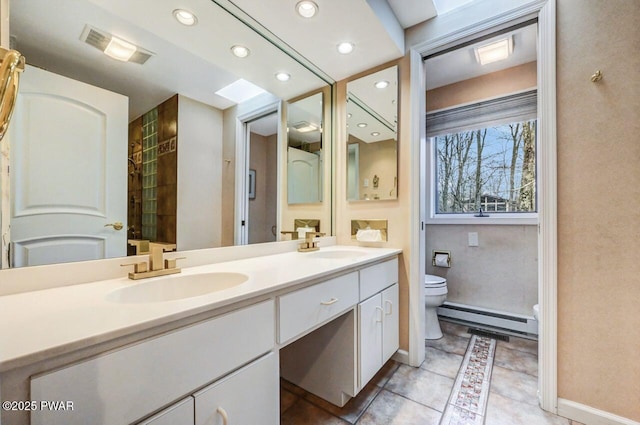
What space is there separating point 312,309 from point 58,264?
0.87 metres

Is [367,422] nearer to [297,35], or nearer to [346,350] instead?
[346,350]

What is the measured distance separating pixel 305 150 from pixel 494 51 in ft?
5.27

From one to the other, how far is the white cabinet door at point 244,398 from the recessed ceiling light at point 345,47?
1704 millimetres

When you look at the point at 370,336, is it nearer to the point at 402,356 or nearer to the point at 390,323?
the point at 390,323

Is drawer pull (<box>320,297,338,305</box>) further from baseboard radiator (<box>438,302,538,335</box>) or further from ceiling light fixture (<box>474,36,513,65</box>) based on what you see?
ceiling light fixture (<box>474,36,513,65</box>)

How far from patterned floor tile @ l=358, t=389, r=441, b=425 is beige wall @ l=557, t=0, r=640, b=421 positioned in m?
0.67

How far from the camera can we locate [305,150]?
6.58 feet

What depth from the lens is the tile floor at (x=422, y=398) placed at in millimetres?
1299

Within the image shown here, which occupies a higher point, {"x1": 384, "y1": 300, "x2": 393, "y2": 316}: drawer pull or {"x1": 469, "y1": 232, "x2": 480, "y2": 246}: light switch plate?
{"x1": 469, "y1": 232, "x2": 480, "y2": 246}: light switch plate

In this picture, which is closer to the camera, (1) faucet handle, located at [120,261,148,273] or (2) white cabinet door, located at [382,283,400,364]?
(1) faucet handle, located at [120,261,148,273]

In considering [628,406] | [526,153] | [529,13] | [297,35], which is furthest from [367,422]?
[526,153]

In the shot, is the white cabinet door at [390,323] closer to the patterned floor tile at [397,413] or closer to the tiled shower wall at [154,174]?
the patterned floor tile at [397,413]

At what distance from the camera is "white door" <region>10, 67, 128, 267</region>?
0.85 m

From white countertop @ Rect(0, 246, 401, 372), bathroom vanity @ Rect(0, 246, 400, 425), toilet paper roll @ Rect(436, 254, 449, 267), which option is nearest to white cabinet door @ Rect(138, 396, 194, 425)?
bathroom vanity @ Rect(0, 246, 400, 425)
